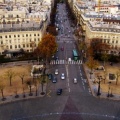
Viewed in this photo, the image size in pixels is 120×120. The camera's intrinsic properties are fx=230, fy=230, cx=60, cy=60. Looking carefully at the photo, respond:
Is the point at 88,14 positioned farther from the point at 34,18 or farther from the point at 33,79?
the point at 33,79

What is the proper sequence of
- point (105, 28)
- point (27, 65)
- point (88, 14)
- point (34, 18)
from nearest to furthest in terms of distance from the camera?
point (27, 65) → point (105, 28) → point (34, 18) → point (88, 14)

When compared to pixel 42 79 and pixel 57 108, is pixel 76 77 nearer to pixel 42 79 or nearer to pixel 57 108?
pixel 42 79

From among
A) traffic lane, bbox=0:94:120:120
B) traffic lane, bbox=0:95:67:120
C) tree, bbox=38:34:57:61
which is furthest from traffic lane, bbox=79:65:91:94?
tree, bbox=38:34:57:61

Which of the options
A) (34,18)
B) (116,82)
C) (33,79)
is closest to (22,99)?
(33,79)

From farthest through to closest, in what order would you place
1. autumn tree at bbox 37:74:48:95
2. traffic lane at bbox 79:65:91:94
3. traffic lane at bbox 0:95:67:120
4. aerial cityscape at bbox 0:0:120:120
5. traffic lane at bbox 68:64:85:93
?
autumn tree at bbox 37:74:48:95 < traffic lane at bbox 79:65:91:94 < traffic lane at bbox 68:64:85:93 < aerial cityscape at bbox 0:0:120:120 < traffic lane at bbox 0:95:67:120

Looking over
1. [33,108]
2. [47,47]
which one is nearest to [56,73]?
[47,47]

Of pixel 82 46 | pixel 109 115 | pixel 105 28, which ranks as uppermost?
pixel 105 28

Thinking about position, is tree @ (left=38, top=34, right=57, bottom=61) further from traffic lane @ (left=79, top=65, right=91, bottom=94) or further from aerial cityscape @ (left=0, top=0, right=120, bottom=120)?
traffic lane @ (left=79, top=65, right=91, bottom=94)

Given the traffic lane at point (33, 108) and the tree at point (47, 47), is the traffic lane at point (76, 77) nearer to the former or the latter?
the traffic lane at point (33, 108)
